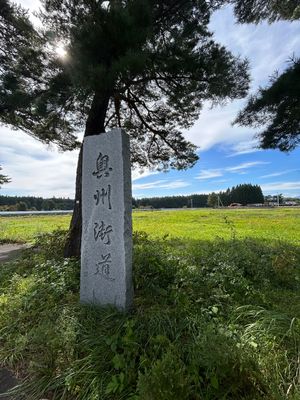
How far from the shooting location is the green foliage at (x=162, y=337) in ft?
5.51

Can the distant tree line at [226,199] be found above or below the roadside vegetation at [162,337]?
above

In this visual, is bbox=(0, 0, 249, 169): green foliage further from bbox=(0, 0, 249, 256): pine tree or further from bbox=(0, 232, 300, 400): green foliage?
bbox=(0, 232, 300, 400): green foliage

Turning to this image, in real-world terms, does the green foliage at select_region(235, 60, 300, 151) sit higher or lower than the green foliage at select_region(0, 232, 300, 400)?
higher

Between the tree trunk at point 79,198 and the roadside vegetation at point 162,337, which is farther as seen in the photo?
the tree trunk at point 79,198

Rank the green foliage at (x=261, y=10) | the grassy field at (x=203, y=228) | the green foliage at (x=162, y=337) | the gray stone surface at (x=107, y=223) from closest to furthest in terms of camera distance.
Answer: the green foliage at (x=162, y=337)
the gray stone surface at (x=107, y=223)
the green foliage at (x=261, y=10)
the grassy field at (x=203, y=228)

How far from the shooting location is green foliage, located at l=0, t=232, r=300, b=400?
168 centimetres

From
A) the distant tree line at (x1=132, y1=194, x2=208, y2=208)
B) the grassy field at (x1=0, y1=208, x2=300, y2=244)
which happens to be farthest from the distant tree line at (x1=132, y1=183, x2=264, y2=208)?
the grassy field at (x1=0, y1=208, x2=300, y2=244)

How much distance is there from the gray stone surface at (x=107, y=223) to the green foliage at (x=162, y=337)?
22 centimetres

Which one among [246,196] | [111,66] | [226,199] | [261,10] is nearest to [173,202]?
[226,199]

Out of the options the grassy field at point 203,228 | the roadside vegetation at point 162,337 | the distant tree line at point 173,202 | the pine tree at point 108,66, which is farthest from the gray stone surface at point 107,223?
the distant tree line at point 173,202

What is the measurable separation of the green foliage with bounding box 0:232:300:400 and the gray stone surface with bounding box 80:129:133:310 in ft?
0.73

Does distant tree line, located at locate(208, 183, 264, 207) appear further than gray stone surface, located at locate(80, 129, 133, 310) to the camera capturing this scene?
Yes

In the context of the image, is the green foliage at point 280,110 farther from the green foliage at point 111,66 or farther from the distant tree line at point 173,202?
the distant tree line at point 173,202

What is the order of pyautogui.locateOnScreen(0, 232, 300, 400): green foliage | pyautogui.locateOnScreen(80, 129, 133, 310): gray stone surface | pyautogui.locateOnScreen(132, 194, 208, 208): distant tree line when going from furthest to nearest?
pyautogui.locateOnScreen(132, 194, 208, 208): distant tree line < pyautogui.locateOnScreen(80, 129, 133, 310): gray stone surface < pyautogui.locateOnScreen(0, 232, 300, 400): green foliage
